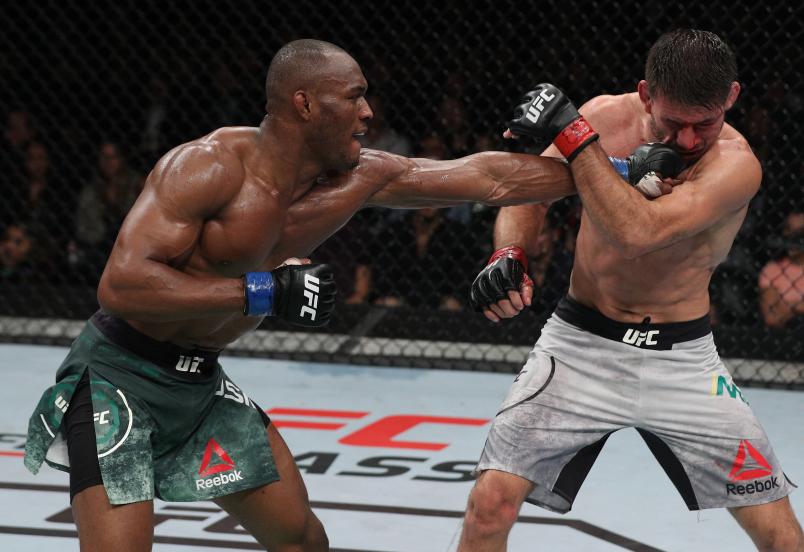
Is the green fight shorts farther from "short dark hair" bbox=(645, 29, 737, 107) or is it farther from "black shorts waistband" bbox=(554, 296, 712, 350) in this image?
"short dark hair" bbox=(645, 29, 737, 107)

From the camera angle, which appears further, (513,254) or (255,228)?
(513,254)

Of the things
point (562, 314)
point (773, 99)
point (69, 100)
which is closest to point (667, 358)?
point (562, 314)

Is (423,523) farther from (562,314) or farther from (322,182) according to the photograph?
(322,182)

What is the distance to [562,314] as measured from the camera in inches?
96.5

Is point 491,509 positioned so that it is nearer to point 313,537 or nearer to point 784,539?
point 313,537

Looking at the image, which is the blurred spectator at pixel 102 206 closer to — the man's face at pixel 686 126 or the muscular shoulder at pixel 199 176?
the muscular shoulder at pixel 199 176

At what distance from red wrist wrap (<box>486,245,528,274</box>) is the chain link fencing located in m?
2.42

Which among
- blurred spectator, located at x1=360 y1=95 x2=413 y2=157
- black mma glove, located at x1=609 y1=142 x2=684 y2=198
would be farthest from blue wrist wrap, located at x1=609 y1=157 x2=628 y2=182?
blurred spectator, located at x1=360 y1=95 x2=413 y2=157

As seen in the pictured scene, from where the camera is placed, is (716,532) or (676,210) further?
(716,532)

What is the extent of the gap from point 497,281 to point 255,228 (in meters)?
0.50

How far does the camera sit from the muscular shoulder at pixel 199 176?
1997 millimetres

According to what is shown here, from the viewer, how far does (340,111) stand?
2062 millimetres

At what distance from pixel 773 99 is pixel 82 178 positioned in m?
3.16

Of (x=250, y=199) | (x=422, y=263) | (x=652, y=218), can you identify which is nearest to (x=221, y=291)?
(x=250, y=199)
